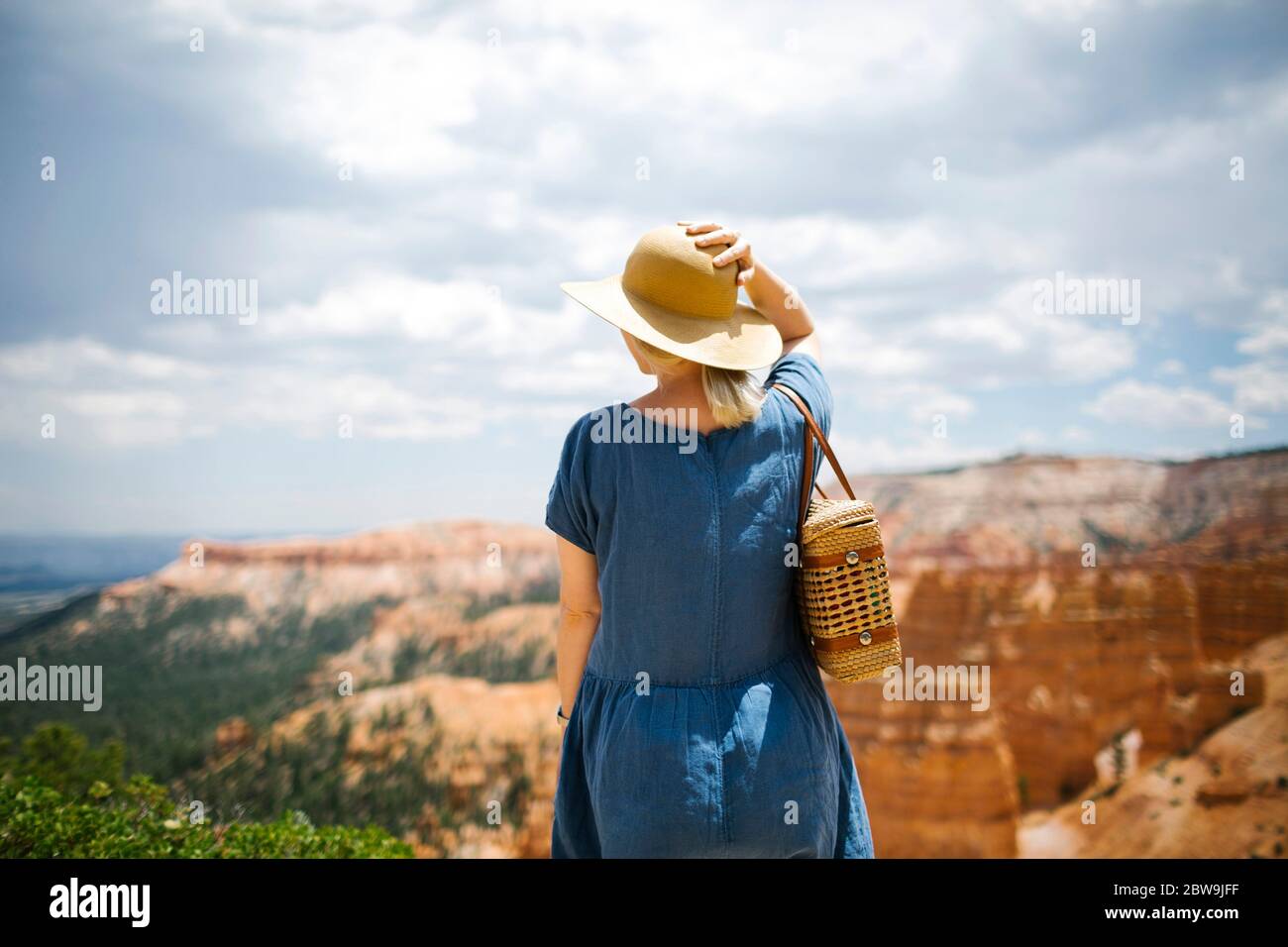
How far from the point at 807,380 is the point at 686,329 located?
295 mm

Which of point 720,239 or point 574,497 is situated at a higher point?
point 720,239

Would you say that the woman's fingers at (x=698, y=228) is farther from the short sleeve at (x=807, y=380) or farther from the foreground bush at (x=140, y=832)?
the foreground bush at (x=140, y=832)

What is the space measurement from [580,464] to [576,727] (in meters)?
0.53

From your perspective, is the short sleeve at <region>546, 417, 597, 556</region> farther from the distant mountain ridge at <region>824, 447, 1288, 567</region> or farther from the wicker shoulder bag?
the distant mountain ridge at <region>824, 447, 1288, 567</region>

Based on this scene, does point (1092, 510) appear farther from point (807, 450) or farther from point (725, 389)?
point (725, 389)

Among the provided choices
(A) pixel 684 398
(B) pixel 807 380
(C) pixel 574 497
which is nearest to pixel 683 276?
(A) pixel 684 398

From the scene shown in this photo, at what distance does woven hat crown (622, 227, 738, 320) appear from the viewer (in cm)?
166

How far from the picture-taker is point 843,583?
1.64 metres

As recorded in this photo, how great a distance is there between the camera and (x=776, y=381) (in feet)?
5.75

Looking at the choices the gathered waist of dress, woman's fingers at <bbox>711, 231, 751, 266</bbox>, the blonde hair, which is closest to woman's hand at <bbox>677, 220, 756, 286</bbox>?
woman's fingers at <bbox>711, 231, 751, 266</bbox>

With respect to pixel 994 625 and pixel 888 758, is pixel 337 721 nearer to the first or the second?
pixel 888 758

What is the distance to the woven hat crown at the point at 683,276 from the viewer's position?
166 centimetres
